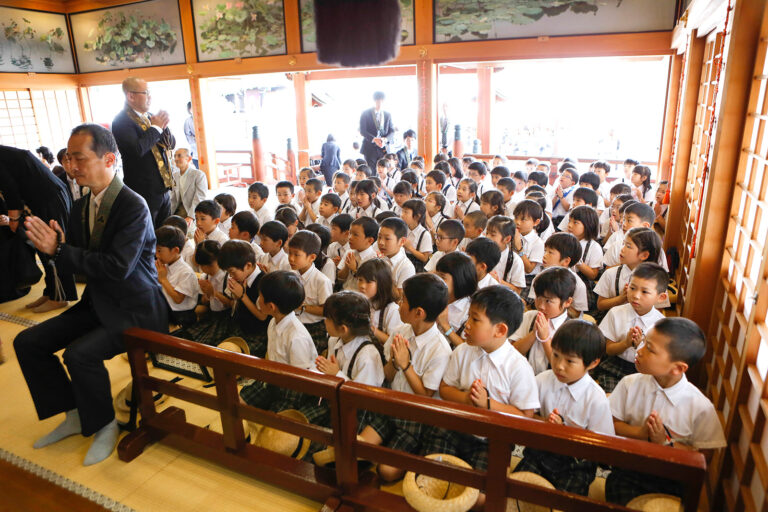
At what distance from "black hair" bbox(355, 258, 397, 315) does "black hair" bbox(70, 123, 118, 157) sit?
1.73 meters

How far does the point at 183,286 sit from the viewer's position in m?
4.47

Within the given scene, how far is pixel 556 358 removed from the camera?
8.41 ft

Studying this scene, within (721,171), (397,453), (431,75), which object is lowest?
(397,453)

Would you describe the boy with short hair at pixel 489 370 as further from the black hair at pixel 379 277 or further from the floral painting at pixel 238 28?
the floral painting at pixel 238 28

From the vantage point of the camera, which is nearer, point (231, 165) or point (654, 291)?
point (654, 291)

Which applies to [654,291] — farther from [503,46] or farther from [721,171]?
[503,46]

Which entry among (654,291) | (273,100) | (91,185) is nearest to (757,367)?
(654,291)

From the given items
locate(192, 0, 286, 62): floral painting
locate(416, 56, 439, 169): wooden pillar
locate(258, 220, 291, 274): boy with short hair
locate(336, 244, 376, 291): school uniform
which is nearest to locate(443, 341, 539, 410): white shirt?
locate(336, 244, 376, 291): school uniform

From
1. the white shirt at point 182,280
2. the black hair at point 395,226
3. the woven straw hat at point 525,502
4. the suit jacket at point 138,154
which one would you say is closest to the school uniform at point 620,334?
the woven straw hat at point 525,502

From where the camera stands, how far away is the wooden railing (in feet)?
5.96

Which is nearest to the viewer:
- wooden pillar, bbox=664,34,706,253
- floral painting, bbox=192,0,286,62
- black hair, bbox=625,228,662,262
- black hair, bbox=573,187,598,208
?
black hair, bbox=625,228,662,262

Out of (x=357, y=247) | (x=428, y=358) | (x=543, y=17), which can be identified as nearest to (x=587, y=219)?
(x=357, y=247)

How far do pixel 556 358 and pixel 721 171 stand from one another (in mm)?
1917

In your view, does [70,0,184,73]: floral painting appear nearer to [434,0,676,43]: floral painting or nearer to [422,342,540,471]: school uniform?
[434,0,676,43]: floral painting
